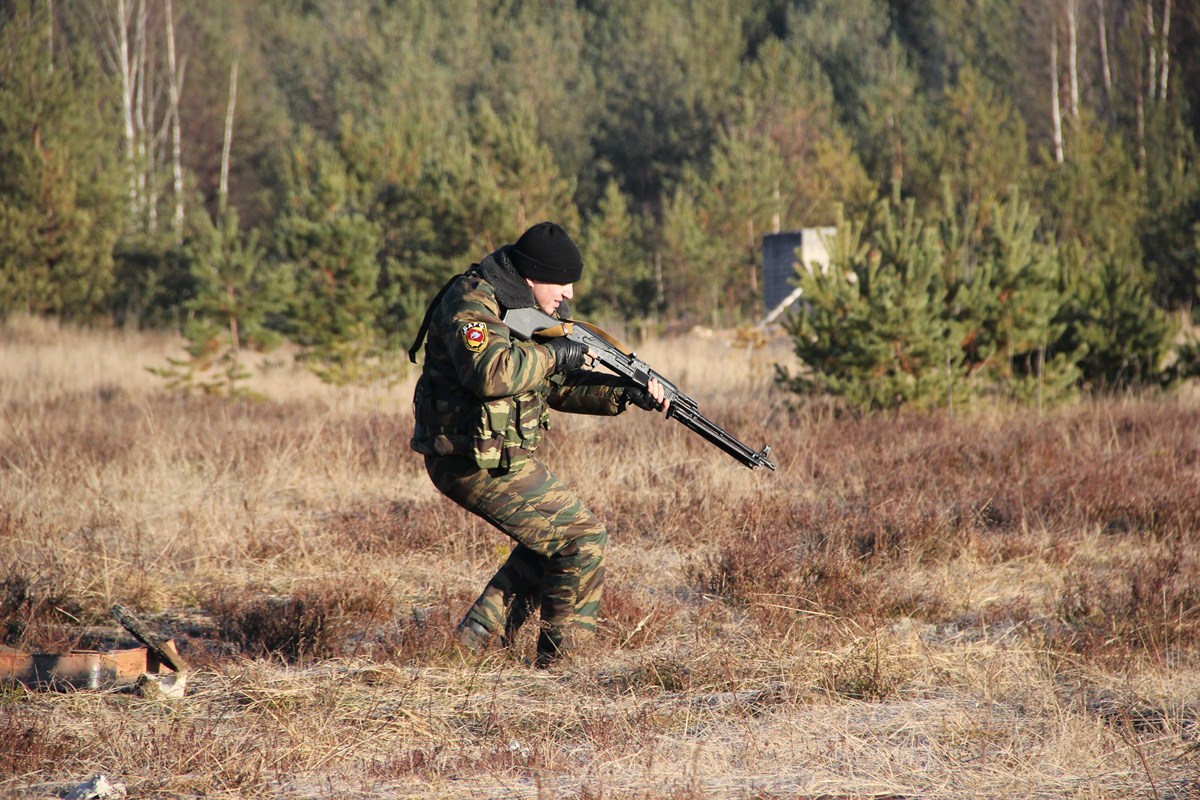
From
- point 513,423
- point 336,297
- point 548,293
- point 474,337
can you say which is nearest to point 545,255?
point 548,293

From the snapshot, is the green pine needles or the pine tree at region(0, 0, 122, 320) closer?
the green pine needles

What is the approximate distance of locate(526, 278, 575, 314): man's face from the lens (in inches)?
155

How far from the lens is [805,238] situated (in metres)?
19.2

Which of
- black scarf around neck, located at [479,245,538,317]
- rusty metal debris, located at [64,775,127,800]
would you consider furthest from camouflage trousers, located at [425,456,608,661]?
rusty metal debris, located at [64,775,127,800]

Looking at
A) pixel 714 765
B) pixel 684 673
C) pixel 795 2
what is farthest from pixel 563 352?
pixel 795 2

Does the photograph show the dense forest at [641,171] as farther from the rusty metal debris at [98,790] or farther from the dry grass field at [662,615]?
the rusty metal debris at [98,790]

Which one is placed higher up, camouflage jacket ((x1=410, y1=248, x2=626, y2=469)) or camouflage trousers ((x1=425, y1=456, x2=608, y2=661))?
camouflage jacket ((x1=410, y1=248, x2=626, y2=469))

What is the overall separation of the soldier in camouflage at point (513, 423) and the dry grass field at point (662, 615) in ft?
0.69

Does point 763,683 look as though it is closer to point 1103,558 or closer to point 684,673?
point 684,673

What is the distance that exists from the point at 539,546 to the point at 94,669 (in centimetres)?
155

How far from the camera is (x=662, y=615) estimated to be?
14.5ft

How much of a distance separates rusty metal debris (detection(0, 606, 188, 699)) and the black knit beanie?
1773 mm

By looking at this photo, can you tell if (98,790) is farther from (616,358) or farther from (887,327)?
(887,327)

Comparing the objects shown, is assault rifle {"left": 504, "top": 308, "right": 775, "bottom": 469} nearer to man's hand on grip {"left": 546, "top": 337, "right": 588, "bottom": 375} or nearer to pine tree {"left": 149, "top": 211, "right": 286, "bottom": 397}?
man's hand on grip {"left": 546, "top": 337, "right": 588, "bottom": 375}
